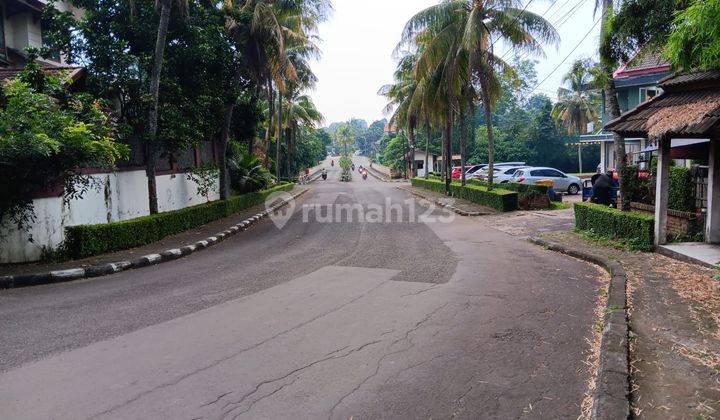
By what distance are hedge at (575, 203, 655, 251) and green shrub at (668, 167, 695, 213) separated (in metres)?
1.24

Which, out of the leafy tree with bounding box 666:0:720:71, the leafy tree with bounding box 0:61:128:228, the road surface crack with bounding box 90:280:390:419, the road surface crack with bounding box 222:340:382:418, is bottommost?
the road surface crack with bounding box 222:340:382:418

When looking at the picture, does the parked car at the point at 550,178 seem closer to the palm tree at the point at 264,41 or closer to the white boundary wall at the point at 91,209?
the palm tree at the point at 264,41

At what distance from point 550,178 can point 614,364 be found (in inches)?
959

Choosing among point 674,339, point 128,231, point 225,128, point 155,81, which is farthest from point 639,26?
point 225,128

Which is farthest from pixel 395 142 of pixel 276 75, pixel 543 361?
pixel 543 361

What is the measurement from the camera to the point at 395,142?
67.2 metres

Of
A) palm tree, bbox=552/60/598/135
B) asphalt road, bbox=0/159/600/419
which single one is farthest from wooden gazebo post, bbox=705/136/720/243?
palm tree, bbox=552/60/598/135

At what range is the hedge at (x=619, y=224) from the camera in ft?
34.4

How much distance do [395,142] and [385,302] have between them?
201 feet

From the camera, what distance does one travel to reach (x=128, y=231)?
11547 mm

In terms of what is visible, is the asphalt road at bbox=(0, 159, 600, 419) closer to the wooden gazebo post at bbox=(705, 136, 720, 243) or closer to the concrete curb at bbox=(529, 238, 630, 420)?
the concrete curb at bbox=(529, 238, 630, 420)

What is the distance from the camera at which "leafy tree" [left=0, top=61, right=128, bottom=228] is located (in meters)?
8.64

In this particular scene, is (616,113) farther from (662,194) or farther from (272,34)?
(272,34)

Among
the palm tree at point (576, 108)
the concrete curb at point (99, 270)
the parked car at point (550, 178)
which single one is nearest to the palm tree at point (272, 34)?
the concrete curb at point (99, 270)
